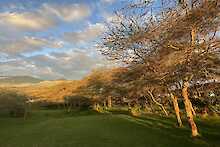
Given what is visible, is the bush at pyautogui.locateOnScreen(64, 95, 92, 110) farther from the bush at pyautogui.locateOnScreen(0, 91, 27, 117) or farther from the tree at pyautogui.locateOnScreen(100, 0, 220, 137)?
the tree at pyautogui.locateOnScreen(100, 0, 220, 137)

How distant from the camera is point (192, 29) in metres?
21.1

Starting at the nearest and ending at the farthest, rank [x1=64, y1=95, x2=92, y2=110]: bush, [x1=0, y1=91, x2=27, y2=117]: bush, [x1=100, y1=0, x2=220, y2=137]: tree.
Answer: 1. [x1=100, y1=0, x2=220, y2=137]: tree
2. [x1=0, y1=91, x2=27, y2=117]: bush
3. [x1=64, y1=95, x2=92, y2=110]: bush

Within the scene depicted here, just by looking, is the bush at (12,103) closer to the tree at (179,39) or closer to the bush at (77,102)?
the bush at (77,102)

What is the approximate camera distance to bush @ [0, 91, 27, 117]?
258 ft

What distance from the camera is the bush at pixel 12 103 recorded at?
258 ft

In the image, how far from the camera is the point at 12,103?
3206 inches

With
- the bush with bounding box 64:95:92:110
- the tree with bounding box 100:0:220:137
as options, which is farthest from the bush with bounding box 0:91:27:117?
the tree with bounding box 100:0:220:137

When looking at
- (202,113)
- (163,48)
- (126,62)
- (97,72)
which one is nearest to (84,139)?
(126,62)

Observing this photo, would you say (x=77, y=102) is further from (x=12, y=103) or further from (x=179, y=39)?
(x=179, y=39)

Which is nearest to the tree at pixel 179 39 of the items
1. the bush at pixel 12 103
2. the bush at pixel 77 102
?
the bush at pixel 12 103

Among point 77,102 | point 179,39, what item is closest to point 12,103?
point 77,102

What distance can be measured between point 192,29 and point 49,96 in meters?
98.2

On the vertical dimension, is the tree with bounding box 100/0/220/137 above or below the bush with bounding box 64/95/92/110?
below

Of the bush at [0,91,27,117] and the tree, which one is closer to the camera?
the tree
